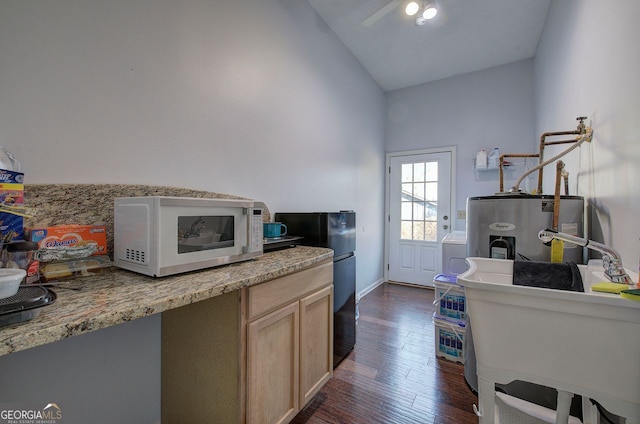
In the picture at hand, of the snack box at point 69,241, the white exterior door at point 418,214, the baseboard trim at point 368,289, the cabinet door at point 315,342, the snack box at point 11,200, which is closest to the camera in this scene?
the snack box at point 11,200

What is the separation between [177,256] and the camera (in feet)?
3.53

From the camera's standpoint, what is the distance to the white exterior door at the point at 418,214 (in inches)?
154

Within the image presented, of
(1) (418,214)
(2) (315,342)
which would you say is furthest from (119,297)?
(1) (418,214)

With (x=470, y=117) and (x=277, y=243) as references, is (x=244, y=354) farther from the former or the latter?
(x=470, y=117)

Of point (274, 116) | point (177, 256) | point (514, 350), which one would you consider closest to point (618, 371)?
point (514, 350)

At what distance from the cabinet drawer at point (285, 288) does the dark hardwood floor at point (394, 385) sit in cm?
72

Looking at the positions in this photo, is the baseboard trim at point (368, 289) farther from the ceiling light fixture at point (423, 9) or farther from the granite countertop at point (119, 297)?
the ceiling light fixture at point (423, 9)

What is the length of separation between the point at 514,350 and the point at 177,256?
4.11 ft

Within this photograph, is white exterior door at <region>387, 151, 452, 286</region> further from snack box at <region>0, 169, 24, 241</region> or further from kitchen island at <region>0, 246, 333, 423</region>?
snack box at <region>0, 169, 24, 241</region>

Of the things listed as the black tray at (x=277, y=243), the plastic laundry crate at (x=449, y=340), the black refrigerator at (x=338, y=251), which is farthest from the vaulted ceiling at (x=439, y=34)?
the plastic laundry crate at (x=449, y=340)

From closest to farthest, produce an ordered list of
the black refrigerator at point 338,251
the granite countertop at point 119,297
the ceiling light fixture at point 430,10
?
the granite countertop at point 119,297
the black refrigerator at point 338,251
the ceiling light fixture at point 430,10

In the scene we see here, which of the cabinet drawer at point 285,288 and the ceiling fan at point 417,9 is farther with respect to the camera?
the ceiling fan at point 417,9

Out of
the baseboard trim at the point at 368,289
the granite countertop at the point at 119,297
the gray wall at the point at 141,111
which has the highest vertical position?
the gray wall at the point at 141,111

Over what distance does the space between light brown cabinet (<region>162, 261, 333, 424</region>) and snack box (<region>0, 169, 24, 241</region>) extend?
667 millimetres
